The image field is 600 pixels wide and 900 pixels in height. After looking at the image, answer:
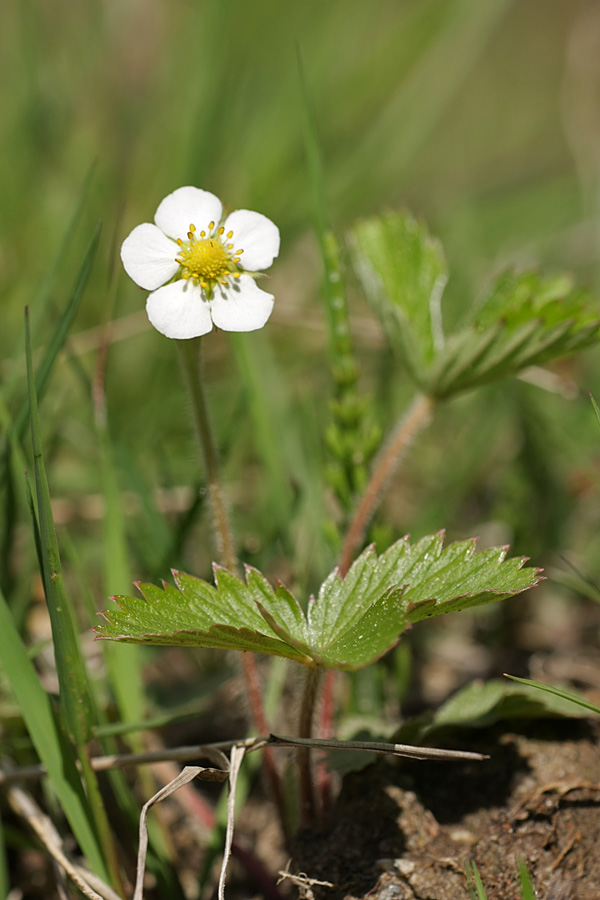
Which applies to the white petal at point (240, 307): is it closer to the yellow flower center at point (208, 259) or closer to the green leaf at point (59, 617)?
the yellow flower center at point (208, 259)

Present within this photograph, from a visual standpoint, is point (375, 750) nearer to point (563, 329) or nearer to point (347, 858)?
point (347, 858)

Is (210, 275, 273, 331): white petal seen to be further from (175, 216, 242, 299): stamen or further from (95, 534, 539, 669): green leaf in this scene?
(95, 534, 539, 669): green leaf

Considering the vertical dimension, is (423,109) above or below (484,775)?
above

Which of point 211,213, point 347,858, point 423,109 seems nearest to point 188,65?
point 423,109

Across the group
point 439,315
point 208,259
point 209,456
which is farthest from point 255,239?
point 439,315

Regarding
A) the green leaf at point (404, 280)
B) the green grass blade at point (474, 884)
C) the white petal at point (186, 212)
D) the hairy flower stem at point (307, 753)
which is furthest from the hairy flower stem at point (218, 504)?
the green leaf at point (404, 280)

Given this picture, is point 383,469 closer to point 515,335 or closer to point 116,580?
point 515,335

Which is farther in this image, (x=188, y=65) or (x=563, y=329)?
(x=188, y=65)
